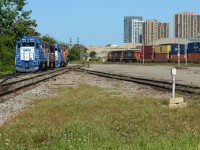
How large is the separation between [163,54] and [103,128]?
8774cm

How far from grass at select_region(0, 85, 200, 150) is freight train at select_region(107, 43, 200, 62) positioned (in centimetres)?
6612

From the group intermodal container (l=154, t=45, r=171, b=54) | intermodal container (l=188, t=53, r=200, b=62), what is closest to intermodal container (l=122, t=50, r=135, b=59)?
intermodal container (l=154, t=45, r=171, b=54)

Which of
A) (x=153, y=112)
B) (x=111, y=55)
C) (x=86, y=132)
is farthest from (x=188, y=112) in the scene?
(x=111, y=55)

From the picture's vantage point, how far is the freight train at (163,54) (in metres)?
81.5

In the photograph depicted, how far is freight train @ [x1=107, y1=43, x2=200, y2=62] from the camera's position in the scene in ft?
267

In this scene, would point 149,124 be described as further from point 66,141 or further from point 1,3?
point 1,3

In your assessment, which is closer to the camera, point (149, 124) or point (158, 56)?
point (149, 124)

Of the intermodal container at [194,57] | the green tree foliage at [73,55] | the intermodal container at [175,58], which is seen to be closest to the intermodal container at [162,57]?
the intermodal container at [175,58]

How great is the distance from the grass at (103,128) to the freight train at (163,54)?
66.1 meters

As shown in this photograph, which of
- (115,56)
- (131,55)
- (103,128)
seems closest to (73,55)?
(115,56)

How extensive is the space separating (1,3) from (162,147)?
60.3 metres

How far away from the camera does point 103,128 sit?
8.01 metres

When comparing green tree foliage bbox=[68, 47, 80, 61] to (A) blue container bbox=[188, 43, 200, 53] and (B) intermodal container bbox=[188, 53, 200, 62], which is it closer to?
(B) intermodal container bbox=[188, 53, 200, 62]

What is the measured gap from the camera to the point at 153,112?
35.1 ft
